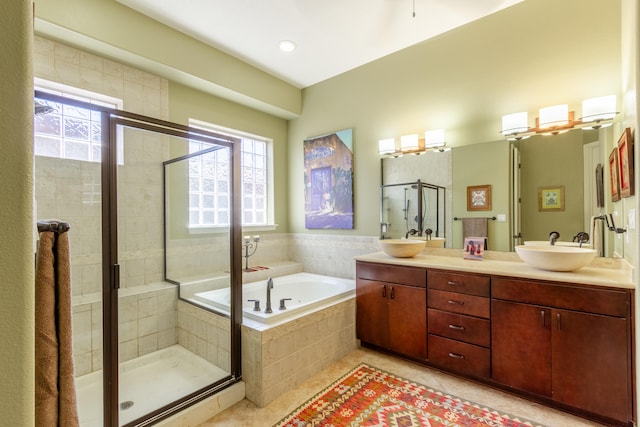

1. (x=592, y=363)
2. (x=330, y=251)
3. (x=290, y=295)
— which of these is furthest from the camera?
(x=330, y=251)

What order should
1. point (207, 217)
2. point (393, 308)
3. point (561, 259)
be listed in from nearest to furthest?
point (561, 259) → point (393, 308) → point (207, 217)

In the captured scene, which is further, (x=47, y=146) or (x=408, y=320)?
(x=408, y=320)

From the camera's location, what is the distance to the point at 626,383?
1690mm

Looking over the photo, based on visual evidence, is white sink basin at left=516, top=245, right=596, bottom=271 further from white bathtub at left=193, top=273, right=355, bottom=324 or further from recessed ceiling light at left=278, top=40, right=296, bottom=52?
recessed ceiling light at left=278, top=40, right=296, bottom=52

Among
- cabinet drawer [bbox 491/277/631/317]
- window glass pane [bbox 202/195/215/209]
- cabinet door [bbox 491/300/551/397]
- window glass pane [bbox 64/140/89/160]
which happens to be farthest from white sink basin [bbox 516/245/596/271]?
window glass pane [bbox 64/140/89/160]

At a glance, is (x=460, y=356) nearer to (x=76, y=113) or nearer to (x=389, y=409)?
(x=389, y=409)

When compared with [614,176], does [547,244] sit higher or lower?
lower

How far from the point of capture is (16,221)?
0.53 meters

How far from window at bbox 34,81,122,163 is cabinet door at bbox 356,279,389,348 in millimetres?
2596

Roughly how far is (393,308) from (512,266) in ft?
3.27

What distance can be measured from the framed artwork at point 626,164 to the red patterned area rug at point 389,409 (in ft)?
4.93

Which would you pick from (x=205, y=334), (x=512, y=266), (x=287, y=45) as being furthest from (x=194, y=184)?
(x=512, y=266)

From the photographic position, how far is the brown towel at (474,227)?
272cm

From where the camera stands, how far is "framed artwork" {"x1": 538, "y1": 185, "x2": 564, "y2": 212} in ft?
7.84
